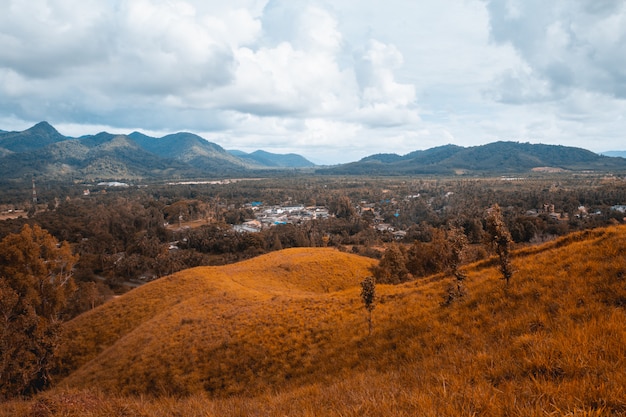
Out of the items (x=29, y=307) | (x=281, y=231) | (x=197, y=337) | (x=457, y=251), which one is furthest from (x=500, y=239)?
(x=281, y=231)

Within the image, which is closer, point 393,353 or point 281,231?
point 393,353

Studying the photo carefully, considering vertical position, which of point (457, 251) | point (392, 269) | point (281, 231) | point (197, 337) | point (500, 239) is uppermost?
point (500, 239)

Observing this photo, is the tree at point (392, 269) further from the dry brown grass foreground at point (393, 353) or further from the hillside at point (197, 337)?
the dry brown grass foreground at point (393, 353)

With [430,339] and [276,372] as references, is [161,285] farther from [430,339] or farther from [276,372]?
[430,339]

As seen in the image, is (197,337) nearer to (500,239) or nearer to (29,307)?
(29,307)

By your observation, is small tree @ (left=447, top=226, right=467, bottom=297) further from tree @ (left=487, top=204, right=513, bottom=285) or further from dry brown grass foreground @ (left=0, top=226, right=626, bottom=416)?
Answer: tree @ (left=487, top=204, right=513, bottom=285)

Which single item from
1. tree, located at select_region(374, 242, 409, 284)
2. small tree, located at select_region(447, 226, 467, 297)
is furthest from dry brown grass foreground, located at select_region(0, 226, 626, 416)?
tree, located at select_region(374, 242, 409, 284)
